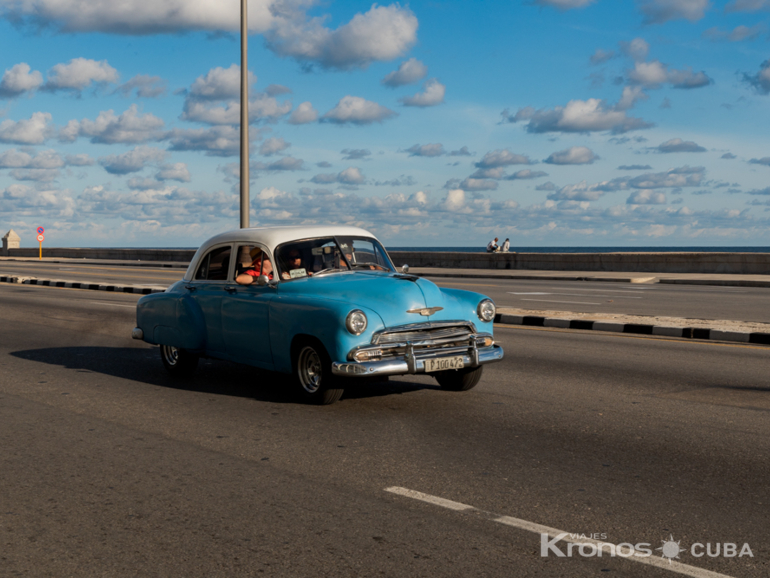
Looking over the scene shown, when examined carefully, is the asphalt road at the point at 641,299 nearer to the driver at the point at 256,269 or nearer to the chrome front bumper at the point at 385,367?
the driver at the point at 256,269

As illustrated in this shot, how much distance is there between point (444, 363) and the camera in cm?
741

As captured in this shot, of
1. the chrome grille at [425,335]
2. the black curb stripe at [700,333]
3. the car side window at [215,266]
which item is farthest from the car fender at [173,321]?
the black curb stripe at [700,333]

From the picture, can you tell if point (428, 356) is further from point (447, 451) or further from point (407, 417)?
point (447, 451)

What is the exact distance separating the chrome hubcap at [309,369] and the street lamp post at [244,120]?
1235cm

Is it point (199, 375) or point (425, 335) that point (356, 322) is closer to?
point (425, 335)

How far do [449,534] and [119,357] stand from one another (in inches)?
308

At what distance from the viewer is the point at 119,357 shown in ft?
36.7

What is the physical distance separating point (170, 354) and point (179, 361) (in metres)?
0.30

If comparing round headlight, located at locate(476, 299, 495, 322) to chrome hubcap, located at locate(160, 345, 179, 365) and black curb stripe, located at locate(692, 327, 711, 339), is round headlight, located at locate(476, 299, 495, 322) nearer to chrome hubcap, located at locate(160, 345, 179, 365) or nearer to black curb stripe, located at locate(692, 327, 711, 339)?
chrome hubcap, located at locate(160, 345, 179, 365)

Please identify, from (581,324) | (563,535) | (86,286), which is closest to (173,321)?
(563,535)

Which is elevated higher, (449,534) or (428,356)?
(428,356)

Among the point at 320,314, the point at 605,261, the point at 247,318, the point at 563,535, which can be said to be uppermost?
the point at 605,261

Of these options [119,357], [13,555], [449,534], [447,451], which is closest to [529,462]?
[447,451]

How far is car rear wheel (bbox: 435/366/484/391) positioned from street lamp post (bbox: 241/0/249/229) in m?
12.1
